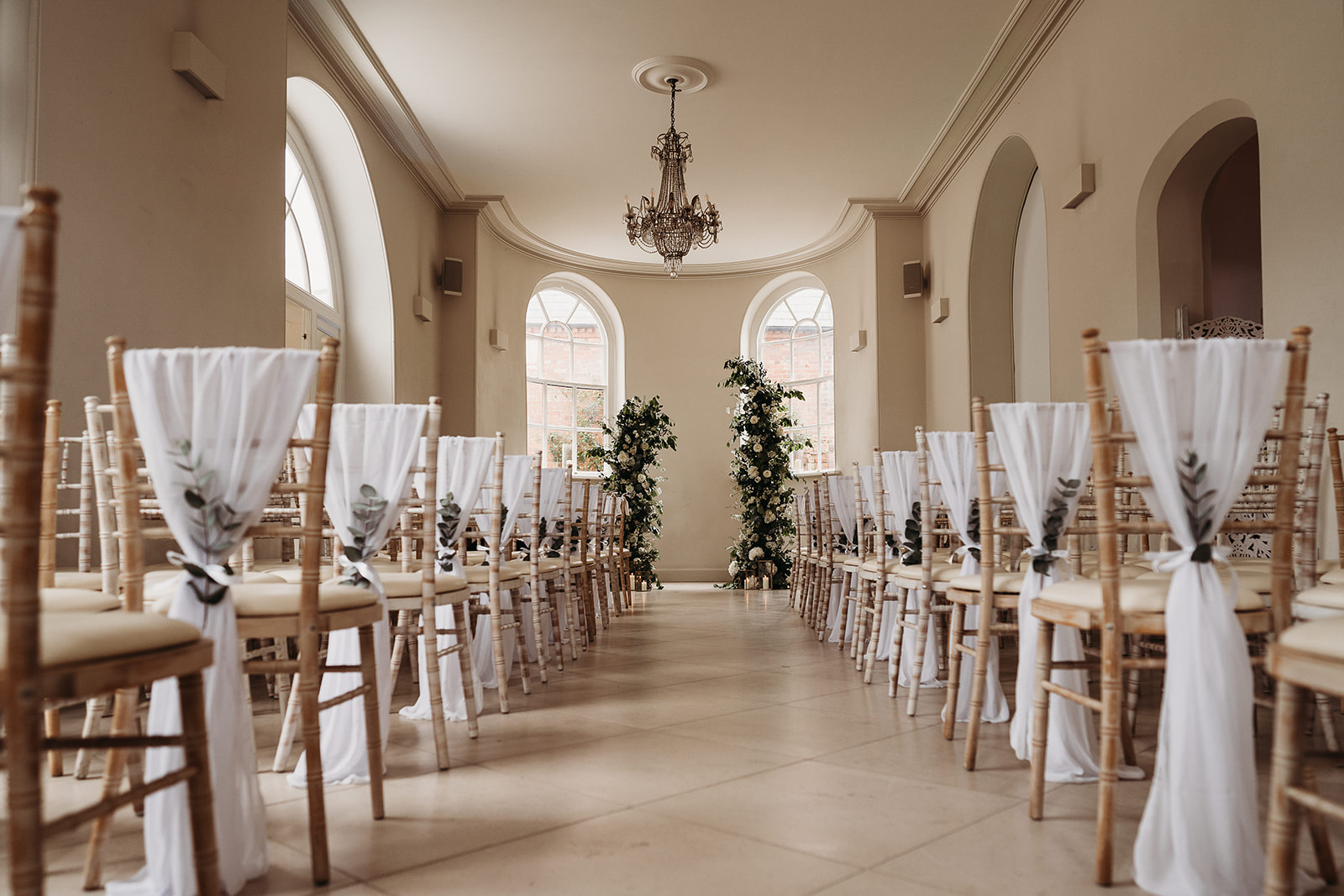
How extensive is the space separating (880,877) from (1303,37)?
3.62 metres

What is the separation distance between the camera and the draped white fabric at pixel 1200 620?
6.09 ft

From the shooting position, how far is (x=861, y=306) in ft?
33.3

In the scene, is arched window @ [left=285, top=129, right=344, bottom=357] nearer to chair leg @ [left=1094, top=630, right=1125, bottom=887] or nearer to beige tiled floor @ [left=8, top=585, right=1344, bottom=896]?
beige tiled floor @ [left=8, top=585, right=1344, bottom=896]

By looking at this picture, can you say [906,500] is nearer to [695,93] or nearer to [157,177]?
[157,177]

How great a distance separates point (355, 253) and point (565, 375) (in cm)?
453

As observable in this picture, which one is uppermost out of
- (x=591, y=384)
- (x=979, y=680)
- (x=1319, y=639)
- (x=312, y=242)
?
(x=312, y=242)

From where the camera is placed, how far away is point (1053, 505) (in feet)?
9.26

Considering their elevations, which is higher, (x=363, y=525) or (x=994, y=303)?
(x=994, y=303)

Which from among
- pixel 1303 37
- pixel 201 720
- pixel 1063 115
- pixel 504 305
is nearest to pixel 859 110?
pixel 1063 115

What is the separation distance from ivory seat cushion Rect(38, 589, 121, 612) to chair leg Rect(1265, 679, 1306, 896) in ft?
8.30

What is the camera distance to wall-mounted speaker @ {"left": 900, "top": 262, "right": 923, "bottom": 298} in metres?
9.27

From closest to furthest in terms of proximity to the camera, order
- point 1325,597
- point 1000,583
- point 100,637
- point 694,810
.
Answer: point 100,637 → point 694,810 → point 1325,597 → point 1000,583

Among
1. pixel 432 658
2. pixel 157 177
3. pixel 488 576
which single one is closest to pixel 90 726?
pixel 432 658

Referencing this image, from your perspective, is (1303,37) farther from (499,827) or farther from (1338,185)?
(499,827)
